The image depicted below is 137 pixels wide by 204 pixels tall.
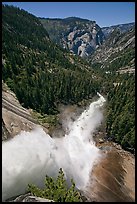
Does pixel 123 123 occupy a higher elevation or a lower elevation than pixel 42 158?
higher

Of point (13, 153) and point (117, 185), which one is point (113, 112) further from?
point (13, 153)

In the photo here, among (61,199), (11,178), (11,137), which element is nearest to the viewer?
(61,199)

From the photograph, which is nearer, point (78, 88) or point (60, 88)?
point (60, 88)

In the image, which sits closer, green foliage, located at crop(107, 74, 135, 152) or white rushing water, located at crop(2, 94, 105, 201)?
white rushing water, located at crop(2, 94, 105, 201)

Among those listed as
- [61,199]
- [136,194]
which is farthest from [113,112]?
[61,199]

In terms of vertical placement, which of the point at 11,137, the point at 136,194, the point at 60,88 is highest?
the point at 60,88

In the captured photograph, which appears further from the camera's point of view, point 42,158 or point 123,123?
point 123,123

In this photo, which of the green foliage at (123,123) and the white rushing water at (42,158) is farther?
the green foliage at (123,123)

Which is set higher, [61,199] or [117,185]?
[61,199]
